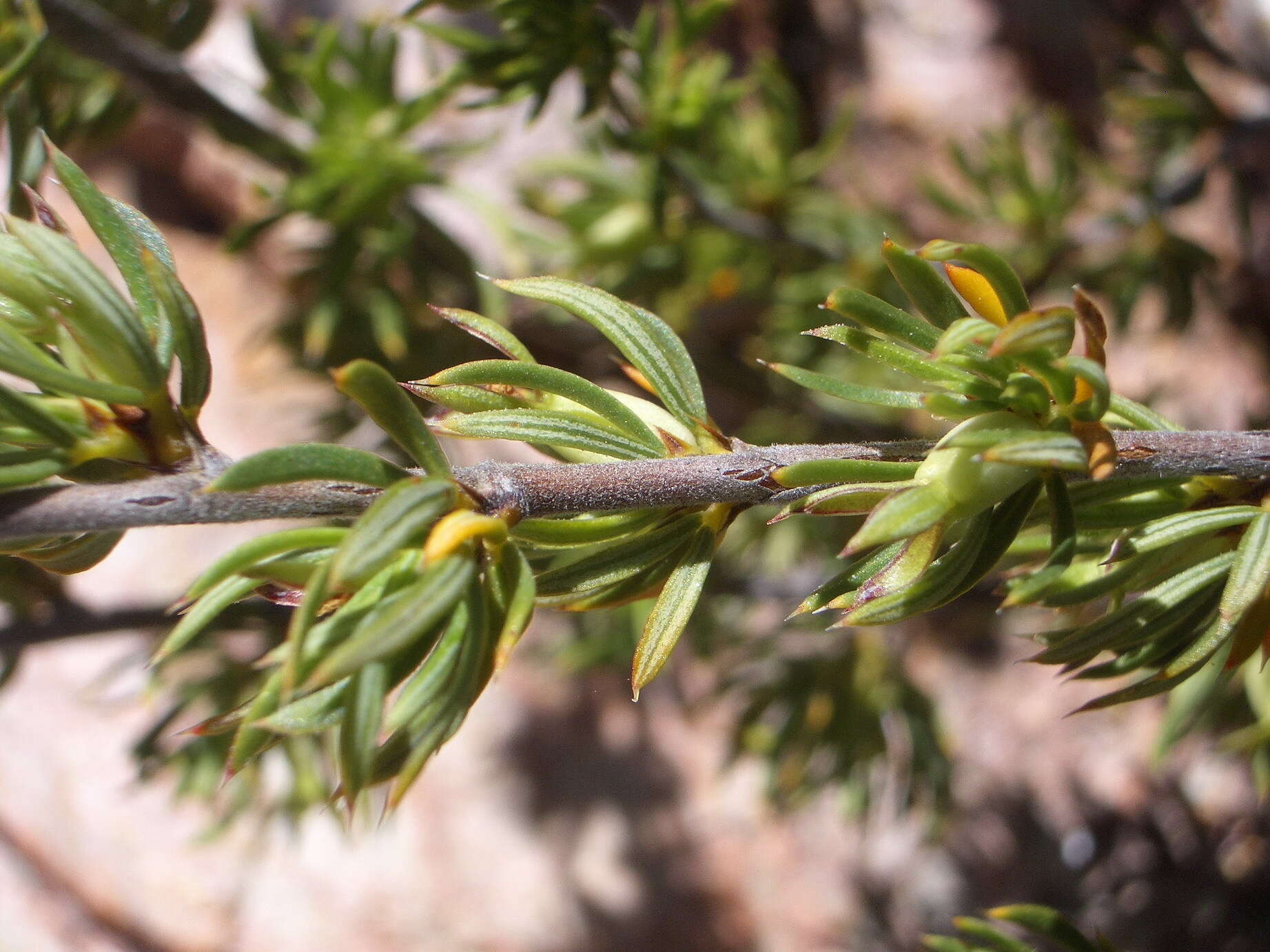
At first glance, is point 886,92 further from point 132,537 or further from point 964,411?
point 132,537

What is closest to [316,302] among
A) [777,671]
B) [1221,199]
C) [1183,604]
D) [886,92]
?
[777,671]

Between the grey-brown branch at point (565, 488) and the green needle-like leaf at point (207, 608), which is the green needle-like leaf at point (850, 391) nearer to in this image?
the grey-brown branch at point (565, 488)

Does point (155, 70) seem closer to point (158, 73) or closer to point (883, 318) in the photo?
point (158, 73)

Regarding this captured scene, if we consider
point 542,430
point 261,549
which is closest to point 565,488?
point 542,430

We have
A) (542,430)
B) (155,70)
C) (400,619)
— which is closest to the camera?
(400,619)

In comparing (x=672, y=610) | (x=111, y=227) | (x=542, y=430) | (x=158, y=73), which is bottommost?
(x=672, y=610)

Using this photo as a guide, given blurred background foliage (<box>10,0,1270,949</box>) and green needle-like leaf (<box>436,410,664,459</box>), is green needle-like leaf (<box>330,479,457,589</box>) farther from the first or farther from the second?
blurred background foliage (<box>10,0,1270,949</box>)
